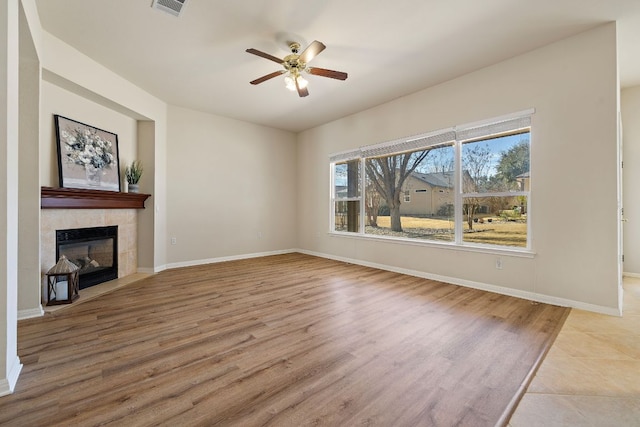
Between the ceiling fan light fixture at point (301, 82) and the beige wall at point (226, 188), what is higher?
the ceiling fan light fixture at point (301, 82)

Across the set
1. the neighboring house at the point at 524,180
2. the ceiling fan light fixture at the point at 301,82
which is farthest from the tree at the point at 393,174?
the ceiling fan light fixture at the point at 301,82

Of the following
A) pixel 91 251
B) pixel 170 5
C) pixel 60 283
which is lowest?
pixel 60 283

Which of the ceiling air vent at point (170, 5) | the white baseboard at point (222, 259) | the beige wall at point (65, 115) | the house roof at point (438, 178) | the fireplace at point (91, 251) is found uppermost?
the ceiling air vent at point (170, 5)

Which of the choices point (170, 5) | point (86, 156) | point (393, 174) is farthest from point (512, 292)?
point (86, 156)

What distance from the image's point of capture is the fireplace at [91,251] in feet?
11.4

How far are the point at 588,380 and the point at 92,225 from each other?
17.4 feet

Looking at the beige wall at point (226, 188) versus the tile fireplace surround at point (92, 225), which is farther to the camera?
the beige wall at point (226, 188)

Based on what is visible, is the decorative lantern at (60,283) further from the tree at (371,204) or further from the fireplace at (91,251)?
the tree at (371,204)

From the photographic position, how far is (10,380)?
1.60m

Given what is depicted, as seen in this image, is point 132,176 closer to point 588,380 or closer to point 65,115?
point 65,115

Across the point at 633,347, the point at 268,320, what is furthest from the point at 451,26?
the point at 268,320

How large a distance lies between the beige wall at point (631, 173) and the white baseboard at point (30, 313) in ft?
24.9

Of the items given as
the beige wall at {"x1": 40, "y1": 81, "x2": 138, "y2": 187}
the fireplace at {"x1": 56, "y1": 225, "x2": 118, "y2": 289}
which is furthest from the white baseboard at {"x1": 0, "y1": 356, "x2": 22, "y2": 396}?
the beige wall at {"x1": 40, "y1": 81, "x2": 138, "y2": 187}

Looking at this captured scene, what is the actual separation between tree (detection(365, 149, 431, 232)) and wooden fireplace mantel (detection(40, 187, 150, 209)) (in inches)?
155
